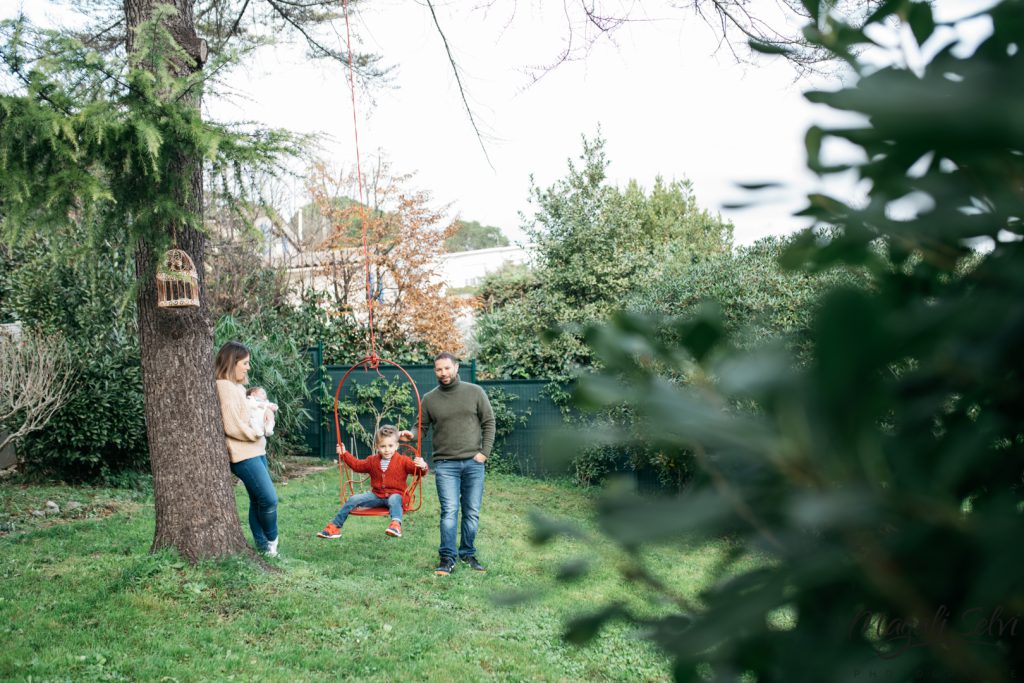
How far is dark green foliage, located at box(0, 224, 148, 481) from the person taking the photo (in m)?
8.89

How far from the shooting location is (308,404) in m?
12.4

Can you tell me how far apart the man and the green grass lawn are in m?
0.43

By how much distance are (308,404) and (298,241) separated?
19.0ft

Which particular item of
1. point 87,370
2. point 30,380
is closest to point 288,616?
point 30,380

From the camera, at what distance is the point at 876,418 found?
36 cm

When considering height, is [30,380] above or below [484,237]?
below

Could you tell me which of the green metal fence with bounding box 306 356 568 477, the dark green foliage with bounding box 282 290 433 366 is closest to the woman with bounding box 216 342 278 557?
the green metal fence with bounding box 306 356 568 477

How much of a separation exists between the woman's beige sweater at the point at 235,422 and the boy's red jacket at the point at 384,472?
1.60 metres

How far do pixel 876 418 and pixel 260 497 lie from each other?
5749 millimetres

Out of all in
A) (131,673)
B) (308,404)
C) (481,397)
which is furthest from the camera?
→ (308,404)

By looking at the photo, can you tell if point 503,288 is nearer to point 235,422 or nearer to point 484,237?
point 235,422

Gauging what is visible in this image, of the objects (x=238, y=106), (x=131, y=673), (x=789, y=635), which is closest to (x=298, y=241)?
(x=238, y=106)

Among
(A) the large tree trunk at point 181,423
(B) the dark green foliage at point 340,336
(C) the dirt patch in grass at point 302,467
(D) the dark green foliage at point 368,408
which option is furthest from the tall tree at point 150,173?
(B) the dark green foliage at point 340,336

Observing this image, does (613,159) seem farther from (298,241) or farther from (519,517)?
(519,517)
